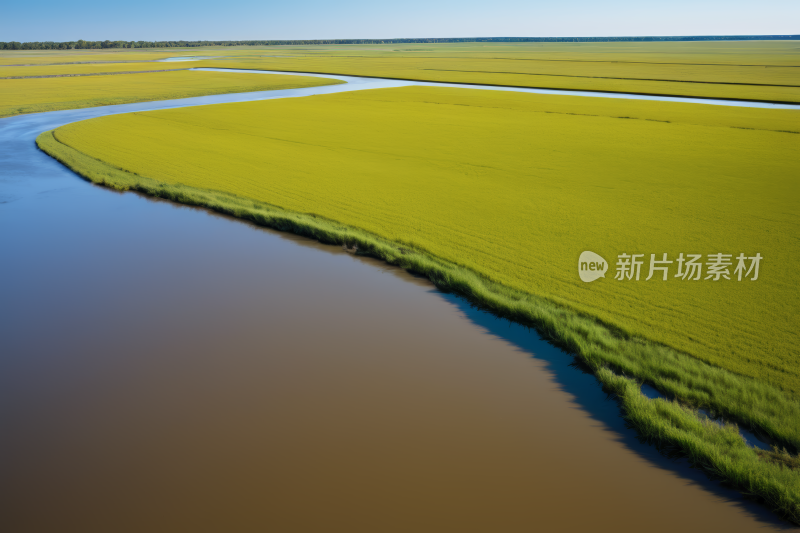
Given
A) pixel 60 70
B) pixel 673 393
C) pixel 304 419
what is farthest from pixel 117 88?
pixel 673 393

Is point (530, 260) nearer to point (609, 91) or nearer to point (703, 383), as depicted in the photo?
point (703, 383)

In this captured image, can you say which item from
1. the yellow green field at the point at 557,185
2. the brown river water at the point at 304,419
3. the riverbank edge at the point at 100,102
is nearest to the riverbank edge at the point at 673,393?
the brown river water at the point at 304,419

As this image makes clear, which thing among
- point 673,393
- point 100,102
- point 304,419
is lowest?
point 304,419

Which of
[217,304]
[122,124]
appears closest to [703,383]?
[217,304]

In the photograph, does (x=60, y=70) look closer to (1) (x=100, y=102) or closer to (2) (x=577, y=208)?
(1) (x=100, y=102)

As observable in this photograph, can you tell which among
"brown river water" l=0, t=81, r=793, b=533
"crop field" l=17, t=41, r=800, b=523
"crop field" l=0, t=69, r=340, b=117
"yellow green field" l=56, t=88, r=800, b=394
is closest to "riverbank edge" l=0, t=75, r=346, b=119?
"crop field" l=0, t=69, r=340, b=117

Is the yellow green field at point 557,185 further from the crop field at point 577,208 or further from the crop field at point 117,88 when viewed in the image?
the crop field at point 117,88
